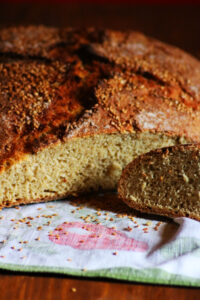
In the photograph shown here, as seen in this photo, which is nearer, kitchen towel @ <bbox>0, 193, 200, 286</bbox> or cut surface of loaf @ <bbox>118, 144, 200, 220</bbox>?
kitchen towel @ <bbox>0, 193, 200, 286</bbox>

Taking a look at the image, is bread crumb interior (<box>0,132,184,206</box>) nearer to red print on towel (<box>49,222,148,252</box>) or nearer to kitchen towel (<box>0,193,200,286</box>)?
kitchen towel (<box>0,193,200,286</box>)

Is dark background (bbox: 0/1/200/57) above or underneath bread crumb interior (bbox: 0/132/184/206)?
above

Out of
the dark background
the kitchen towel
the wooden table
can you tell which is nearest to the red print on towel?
the kitchen towel

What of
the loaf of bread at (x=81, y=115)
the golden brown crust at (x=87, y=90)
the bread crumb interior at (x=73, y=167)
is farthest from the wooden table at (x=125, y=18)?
the bread crumb interior at (x=73, y=167)

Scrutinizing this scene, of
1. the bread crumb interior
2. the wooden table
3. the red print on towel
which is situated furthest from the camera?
the wooden table

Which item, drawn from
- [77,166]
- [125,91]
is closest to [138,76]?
[125,91]

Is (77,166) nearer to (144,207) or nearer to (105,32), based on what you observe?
(144,207)

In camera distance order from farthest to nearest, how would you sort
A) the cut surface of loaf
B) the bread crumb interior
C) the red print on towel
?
the bread crumb interior → the cut surface of loaf → the red print on towel
